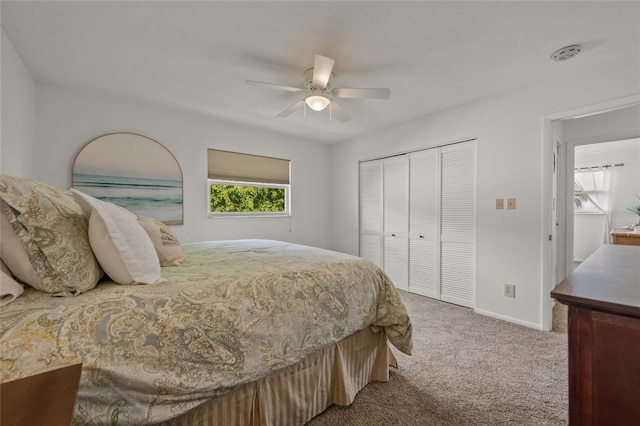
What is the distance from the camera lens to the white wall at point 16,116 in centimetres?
184

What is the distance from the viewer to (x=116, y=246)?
1131 mm

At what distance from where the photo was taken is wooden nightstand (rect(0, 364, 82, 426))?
Result: 484 millimetres

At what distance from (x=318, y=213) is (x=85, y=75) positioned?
10.9 feet

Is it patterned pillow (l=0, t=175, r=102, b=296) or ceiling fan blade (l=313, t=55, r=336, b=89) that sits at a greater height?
ceiling fan blade (l=313, t=55, r=336, b=89)

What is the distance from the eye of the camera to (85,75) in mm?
2406

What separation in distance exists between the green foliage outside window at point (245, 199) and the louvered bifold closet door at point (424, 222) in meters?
1.98

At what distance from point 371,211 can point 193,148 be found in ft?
8.80

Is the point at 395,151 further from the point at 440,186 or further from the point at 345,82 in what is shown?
the point at 345,82

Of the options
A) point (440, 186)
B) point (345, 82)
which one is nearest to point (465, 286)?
point (440, 186)

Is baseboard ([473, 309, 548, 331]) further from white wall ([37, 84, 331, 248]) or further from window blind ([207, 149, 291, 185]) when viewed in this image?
window blind ([207, 149, 291, 185])

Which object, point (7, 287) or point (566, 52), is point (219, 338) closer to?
point (7, 287)

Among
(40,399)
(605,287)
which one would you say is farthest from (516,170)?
(40,399)

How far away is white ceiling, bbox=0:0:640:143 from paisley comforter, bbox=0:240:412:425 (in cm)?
154

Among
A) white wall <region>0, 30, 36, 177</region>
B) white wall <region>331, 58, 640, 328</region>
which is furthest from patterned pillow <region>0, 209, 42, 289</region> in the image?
white wall <region>331, 58, 640, 328</region>
